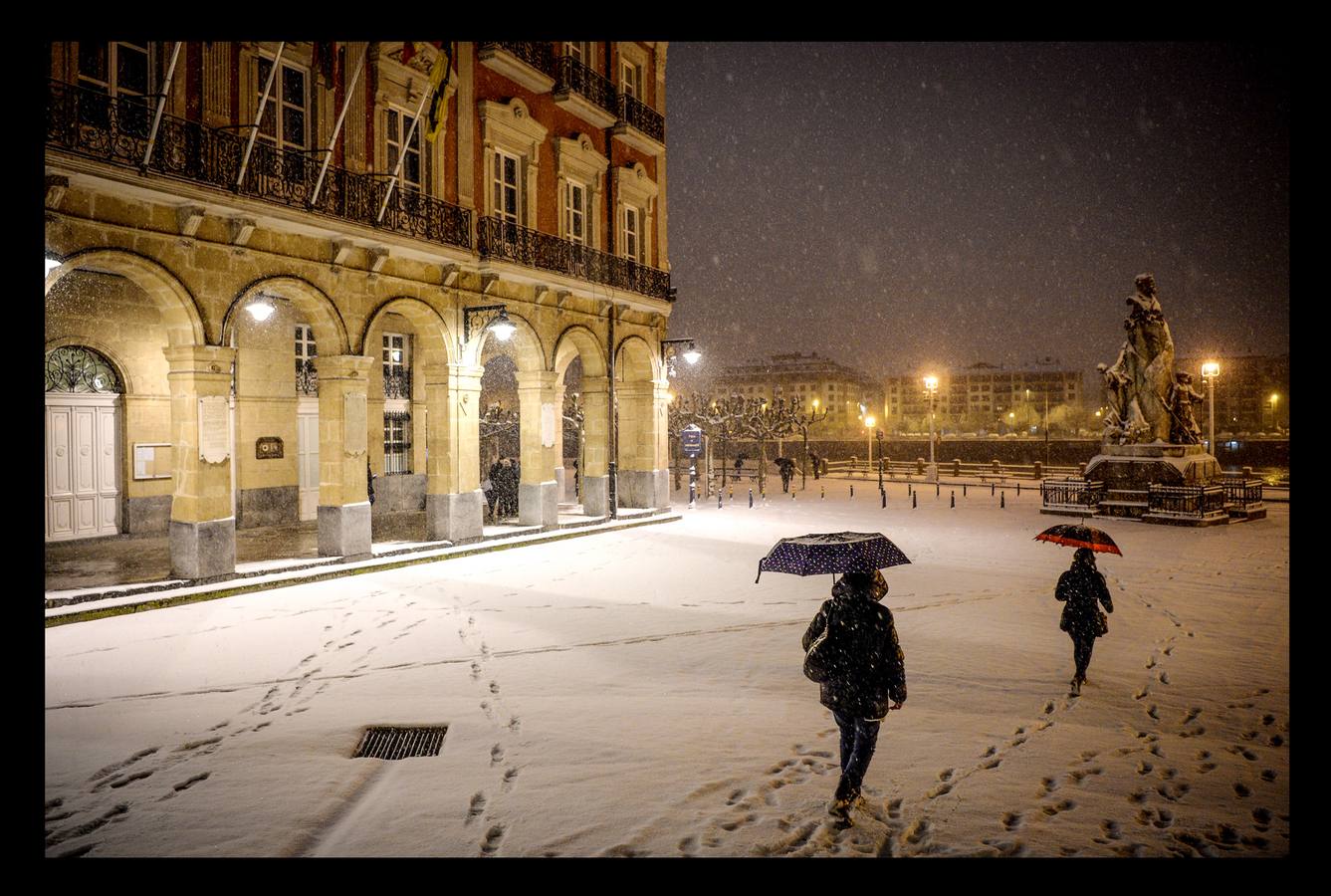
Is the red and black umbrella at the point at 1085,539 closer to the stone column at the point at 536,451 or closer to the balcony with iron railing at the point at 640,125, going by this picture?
the stone column at the point at 536,451

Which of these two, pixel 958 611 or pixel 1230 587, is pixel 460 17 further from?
pixel 1230 587

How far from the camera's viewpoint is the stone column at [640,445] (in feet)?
70.1

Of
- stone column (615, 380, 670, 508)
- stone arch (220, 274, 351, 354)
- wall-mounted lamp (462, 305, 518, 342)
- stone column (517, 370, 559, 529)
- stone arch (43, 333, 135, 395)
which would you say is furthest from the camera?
stone column (615, 380, 670, 508)

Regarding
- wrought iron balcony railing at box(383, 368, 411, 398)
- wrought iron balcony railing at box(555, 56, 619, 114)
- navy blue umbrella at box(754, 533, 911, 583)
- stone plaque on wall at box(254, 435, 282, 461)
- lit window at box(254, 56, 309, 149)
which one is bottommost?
navy blue umbrella at box(754, 533, 911, 583)

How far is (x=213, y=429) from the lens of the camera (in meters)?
11.4

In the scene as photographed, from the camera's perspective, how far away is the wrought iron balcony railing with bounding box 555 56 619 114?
18.2m

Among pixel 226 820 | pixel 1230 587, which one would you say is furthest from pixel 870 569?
pixel 1230 587

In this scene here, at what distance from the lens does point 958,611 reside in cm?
960

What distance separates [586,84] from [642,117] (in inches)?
98.0

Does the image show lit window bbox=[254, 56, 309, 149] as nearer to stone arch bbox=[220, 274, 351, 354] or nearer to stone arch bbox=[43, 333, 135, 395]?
stone arch bbox=[220, 274, 351, 354]

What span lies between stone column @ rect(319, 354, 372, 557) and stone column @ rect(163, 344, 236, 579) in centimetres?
187

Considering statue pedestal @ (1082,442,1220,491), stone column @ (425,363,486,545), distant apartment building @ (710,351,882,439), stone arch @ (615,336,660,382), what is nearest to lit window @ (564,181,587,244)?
stone arch @ (615,336,660,382)

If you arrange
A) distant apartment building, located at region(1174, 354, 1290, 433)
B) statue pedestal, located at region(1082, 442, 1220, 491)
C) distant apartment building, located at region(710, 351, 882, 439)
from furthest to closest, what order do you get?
distant apartment building, located at region(710, 351, 882, 439), distant apartment building, located at region(1174, 354, 1290, 433), statue pedestal, located at region(1082, 442, 1220, 491)

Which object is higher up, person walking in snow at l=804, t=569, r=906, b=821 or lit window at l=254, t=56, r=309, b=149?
lit window at l=254, t=56, r=309, b=149
